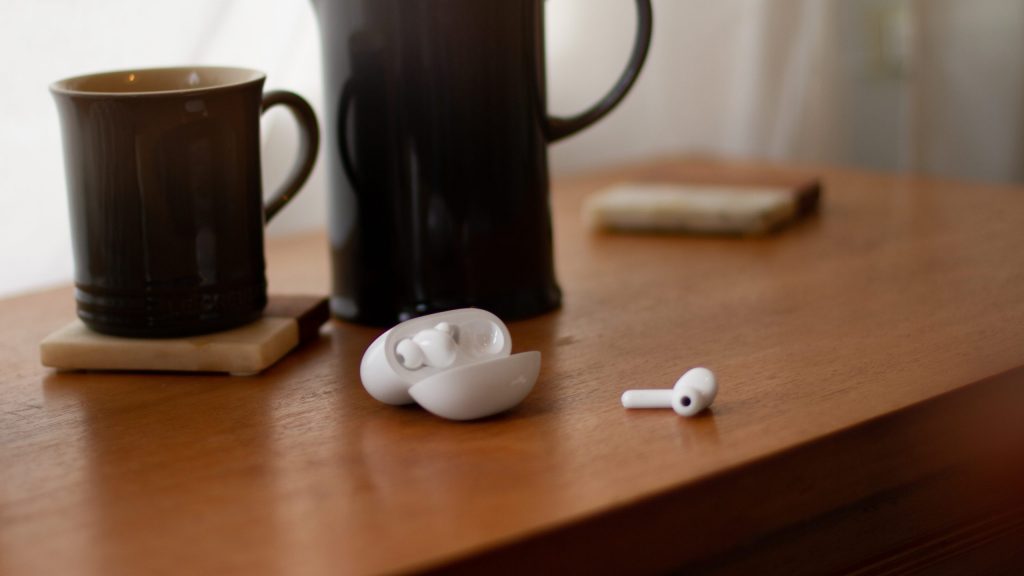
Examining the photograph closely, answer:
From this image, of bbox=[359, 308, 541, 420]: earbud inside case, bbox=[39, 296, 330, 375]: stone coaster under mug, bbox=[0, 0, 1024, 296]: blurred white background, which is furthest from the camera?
bbox=[0, 0, 1024, 296]: blurred white background

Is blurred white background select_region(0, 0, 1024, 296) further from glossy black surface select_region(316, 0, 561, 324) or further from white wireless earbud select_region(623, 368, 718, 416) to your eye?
white wireless earbud select_region(623, 368, 718, 416)

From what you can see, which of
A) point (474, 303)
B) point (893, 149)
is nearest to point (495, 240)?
point (474, 303)

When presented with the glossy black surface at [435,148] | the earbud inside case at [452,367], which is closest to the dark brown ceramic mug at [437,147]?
the glossy black surface at [435,148]

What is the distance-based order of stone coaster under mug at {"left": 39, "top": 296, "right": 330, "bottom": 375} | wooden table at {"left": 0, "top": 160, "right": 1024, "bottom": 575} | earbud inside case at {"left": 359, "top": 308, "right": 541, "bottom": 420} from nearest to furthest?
1. wooden table at {"left": 0, "top": 160, "right": 1024, "bottom": 575}
2. earbud inside case at {"left": 359, "top": 308, "right": 541, "bottom": 420}
3. stone coaster under mug at {"left": 39, "top": 296, "right": 330, "bottom": 375}

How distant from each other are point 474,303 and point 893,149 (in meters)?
1.35

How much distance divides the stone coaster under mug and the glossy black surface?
0.09m

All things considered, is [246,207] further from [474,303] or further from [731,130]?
[731,130]

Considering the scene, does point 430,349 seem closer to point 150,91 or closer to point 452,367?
point 452,367

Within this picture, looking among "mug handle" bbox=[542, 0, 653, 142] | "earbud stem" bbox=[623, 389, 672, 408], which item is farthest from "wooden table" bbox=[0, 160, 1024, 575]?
"mug handle" bbox=[542, 0, 653, 142]

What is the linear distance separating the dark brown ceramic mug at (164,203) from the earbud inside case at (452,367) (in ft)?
0.42

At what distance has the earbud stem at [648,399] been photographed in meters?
0.56

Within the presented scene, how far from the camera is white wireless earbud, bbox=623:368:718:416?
0.55 m

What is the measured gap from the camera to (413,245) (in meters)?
0.71

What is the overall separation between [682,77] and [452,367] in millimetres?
991
